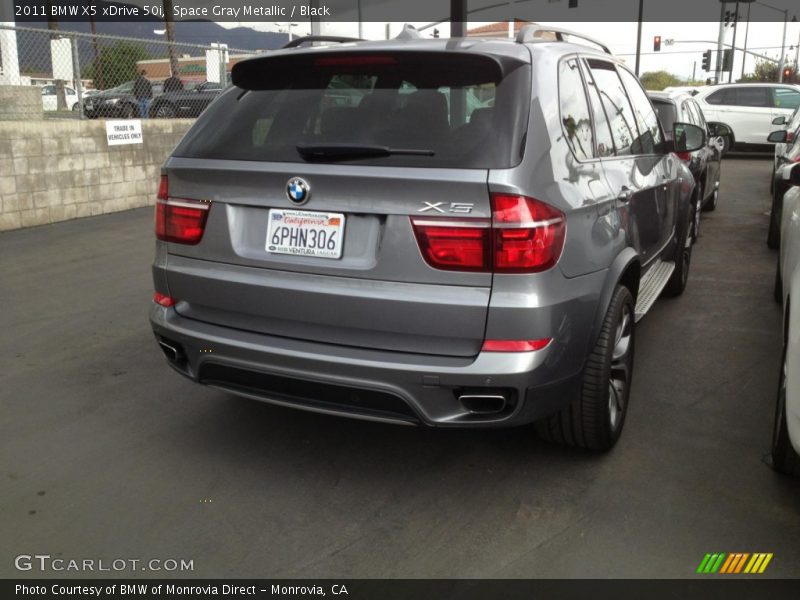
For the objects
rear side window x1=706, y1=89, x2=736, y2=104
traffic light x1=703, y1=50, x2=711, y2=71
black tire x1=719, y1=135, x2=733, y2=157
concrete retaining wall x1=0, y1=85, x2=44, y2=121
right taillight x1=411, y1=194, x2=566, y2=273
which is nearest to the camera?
right taillight x1=411, y1=194, x2=566, y2=273

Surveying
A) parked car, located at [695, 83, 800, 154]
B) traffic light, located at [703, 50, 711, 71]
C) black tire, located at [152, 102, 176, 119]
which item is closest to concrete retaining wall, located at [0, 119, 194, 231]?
black tire, located at [152, 102, 176, 119]

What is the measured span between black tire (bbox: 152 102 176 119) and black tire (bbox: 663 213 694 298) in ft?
31.5

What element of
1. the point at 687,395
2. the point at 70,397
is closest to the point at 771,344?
the point at 687,395

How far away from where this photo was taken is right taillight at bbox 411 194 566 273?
9.16ft

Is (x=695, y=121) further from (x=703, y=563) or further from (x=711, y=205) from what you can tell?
(x=703, y=563)

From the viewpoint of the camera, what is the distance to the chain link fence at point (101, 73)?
419 inches

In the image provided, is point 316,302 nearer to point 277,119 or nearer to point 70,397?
point 277,119

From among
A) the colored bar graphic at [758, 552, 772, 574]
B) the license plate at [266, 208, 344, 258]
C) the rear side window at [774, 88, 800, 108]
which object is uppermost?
the rear side window at [774, 88, 800, 108]

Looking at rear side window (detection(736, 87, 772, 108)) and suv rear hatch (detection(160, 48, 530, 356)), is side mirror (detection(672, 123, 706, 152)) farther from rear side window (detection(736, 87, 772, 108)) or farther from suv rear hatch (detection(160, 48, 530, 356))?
rear side window (detection(736, 87, 772, 108))

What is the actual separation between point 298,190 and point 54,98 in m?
10.0

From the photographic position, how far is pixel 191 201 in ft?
10.8

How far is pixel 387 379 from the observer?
2920mm

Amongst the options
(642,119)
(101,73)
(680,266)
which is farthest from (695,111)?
(101,73)

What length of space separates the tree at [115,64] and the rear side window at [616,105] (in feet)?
30.0
